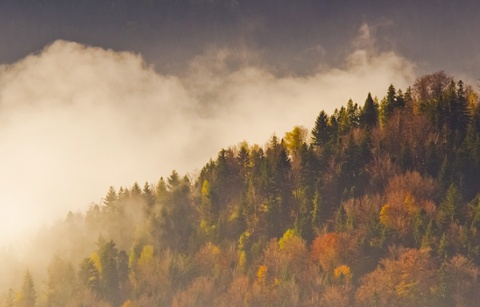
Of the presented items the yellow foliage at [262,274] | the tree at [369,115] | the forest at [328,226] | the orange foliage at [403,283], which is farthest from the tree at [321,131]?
the orange foliage at [403,283]

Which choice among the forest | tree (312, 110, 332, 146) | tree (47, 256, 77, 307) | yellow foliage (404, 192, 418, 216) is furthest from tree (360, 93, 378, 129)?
tree (47, 256, 77, 307)

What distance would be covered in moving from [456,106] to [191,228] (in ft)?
225

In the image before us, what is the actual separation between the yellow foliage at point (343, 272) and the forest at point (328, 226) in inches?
11.8

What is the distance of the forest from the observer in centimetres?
14638

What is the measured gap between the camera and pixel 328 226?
167250 mm

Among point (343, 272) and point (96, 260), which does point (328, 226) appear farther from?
point (96, 260)

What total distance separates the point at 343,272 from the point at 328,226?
16.6m

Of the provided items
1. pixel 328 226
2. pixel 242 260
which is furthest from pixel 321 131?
pixel 242 260

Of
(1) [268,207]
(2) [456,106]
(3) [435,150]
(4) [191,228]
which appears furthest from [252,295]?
(2) [456,106]

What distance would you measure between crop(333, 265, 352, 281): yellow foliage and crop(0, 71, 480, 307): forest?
0.30 meters

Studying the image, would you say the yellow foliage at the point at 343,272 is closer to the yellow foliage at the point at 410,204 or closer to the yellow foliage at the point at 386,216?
the yellow foliage at the point at 386,216

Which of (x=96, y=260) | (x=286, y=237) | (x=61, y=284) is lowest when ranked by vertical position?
(x=61, y=284)

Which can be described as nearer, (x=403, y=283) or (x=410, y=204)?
(x=403, y=283)

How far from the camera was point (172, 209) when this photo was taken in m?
196
